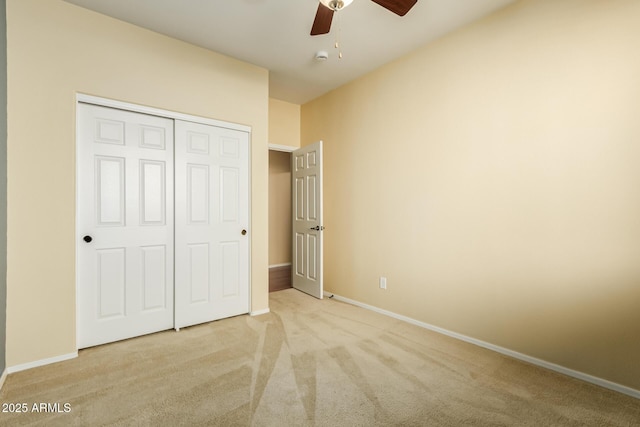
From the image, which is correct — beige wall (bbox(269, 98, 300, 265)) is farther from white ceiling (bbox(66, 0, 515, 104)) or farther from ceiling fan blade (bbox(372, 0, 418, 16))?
ceiling fan blade (bbox(372, 0, 418, 16))

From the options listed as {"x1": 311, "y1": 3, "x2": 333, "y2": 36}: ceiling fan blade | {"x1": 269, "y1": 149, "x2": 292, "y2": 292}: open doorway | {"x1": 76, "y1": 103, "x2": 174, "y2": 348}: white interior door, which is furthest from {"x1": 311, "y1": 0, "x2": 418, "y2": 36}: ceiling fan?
{"x1": 269, "y1": 149, "x2": 292, "y2": 292}: open doorway

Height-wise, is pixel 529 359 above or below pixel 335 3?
below

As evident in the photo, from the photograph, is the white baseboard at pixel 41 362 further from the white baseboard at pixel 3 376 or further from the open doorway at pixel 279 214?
the open doorway at pixel 279 214

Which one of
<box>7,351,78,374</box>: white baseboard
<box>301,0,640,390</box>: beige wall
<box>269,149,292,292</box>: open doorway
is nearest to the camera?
<box>301,0,640,390</box>: beige wall

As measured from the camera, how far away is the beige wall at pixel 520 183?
78.0 inches

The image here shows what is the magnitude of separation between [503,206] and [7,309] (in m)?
3.79

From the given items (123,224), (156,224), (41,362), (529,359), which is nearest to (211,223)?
(156,224)

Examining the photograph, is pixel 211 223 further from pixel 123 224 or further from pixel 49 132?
pixel 49 132

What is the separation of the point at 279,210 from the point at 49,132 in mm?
3839

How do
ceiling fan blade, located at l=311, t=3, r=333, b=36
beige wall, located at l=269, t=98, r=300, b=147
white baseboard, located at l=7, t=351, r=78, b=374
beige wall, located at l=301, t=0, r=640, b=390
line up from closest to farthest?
ceiling fan blade, located at l=311, t=3, r=333, b=36 < beige wall, located at l=301, t=0, r=640, b=390 < white baseboard, located at l=7, t=351, r=78, b=374 < beige wall, located at l=269, t=98, r=300, b=147

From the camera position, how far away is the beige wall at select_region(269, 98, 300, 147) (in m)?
4.41

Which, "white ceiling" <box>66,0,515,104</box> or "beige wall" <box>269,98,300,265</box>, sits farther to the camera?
"beige wall" <box>269,98,300,265</box>

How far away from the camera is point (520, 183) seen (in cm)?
240

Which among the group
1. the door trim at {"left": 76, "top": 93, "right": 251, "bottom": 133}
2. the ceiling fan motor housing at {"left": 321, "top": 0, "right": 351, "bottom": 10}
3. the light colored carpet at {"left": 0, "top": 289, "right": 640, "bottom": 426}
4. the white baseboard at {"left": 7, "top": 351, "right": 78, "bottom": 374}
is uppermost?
the ceiling fan motor housing at {"left": 321, "top": 0, "right": 351, "bottom": 10}
